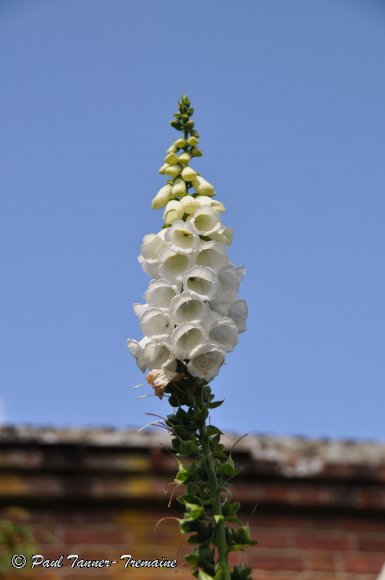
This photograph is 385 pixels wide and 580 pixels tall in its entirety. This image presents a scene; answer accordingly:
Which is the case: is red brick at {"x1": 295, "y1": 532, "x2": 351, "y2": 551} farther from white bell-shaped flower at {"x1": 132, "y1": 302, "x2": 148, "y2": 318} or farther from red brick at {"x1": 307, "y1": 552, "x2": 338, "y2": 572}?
white bell-shaped flower at {"x1": 132, "y1": 302, "x2": 148, "y2": 318}

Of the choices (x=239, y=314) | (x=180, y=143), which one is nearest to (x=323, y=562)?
(x=239, y=314)

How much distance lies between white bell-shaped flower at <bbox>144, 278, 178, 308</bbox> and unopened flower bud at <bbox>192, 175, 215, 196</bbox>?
1.23 ft

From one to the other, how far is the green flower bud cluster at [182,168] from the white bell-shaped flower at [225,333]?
0.47 meters

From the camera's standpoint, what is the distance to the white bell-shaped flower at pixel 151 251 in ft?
6.97

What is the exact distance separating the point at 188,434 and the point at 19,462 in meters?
2.31

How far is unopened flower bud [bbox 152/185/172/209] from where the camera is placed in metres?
2.34

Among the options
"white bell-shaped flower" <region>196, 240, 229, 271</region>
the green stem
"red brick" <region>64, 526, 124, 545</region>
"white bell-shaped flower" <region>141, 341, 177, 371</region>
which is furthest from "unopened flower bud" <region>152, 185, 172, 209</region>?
"red brick" <region>64, 526, 124, 545</region>

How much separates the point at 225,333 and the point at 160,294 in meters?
0.20

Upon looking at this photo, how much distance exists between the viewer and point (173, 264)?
81.6 inches

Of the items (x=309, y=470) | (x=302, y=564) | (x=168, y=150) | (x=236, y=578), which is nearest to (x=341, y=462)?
(x=309, y=470)

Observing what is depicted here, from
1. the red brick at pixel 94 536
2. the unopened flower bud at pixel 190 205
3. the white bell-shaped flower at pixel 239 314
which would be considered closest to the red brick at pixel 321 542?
the red brick at pixel 94 536

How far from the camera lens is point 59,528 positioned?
3.91 metres

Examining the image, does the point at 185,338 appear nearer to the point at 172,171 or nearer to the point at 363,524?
the point at 172,171

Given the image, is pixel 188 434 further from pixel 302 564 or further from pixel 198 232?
pixel 302 564
